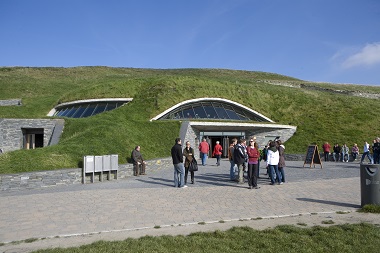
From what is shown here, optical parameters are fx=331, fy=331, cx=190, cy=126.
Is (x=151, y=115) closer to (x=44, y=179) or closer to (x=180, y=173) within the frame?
(x=44, y=179)

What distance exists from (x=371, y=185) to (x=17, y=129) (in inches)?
880

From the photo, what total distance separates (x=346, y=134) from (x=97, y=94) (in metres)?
23.5

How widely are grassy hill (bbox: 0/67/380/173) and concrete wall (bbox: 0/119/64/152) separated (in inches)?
50.2

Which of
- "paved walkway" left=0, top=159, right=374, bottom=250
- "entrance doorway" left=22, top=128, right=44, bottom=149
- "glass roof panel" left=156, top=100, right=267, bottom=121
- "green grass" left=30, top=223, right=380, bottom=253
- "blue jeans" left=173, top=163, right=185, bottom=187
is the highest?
"glass roof panel" left=156, top=100, right=267, bottom=121

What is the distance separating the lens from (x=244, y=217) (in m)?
7.75

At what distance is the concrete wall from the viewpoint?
22859mm

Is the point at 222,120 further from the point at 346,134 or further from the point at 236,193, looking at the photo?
the point at 236,193

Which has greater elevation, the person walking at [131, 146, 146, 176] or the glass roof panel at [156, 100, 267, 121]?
the glass roof panel at [156, 100, 267, 121]

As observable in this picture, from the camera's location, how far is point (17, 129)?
23219mm

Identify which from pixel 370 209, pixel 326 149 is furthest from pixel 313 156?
pixel 370 209

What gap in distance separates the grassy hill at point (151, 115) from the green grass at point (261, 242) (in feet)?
31.8

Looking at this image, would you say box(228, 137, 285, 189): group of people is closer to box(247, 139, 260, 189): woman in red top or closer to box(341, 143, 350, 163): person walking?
box(247, 139, 260, 189): woman in red top

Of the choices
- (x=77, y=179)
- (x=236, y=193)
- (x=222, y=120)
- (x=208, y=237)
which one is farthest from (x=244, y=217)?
(x=222, y=120)

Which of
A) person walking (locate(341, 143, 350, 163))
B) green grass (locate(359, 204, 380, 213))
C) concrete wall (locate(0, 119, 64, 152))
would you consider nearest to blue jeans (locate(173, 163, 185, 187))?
green grass (locate(359, 204, 380, 213))
